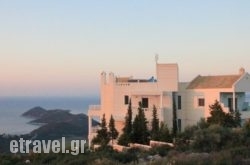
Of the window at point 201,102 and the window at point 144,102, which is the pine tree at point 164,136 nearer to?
the window at point 201,102

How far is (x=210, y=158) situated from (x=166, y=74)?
67.2 feet

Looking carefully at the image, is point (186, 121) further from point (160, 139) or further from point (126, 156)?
point (126, 156)

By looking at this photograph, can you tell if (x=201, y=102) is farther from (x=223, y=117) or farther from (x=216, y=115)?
(x=223, y=117)

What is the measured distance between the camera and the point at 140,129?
2945 centimetres

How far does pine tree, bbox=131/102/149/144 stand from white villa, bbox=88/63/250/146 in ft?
6.94

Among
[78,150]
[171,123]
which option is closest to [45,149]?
[78,150]

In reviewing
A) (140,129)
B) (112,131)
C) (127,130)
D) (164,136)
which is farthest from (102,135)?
(164,136)

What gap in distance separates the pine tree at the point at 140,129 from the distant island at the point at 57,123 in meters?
19.8

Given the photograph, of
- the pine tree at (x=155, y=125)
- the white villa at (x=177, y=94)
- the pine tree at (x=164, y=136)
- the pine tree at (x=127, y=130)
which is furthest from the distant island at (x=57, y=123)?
the pine tree at (x=164, y=136)

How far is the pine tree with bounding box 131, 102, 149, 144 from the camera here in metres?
29.0

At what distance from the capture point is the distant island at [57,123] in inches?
2967

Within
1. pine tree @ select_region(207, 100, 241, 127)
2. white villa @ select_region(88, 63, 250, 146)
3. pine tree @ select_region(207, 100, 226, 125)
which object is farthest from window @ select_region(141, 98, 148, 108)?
pine tree @ select_region(207, 100, 241, 127)

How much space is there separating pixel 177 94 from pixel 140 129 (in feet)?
16.8

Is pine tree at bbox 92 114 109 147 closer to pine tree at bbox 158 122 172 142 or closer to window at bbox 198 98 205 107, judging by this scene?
pine tree at bbox 158 122 172 142
